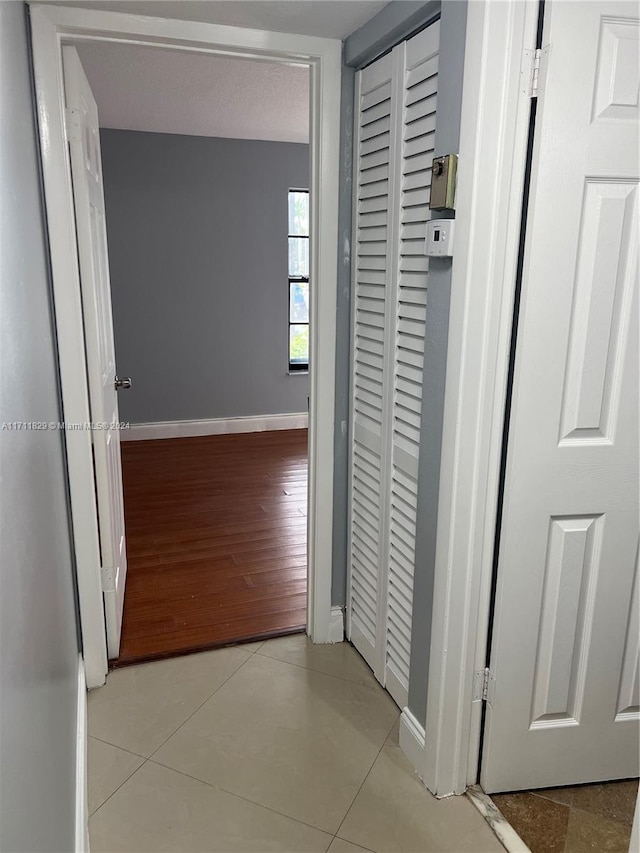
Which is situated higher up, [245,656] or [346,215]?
[346,215]

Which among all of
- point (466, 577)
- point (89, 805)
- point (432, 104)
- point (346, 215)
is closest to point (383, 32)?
point (432, 104)

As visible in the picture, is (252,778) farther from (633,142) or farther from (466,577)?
(633,142)

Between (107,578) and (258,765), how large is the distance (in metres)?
0.80

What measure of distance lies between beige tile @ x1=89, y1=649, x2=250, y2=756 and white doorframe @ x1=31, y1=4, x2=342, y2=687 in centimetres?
10

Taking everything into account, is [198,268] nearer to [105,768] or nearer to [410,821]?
[105,768]

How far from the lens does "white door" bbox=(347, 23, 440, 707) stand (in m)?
1.78

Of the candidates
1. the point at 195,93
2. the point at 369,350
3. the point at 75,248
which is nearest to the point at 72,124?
the point at 75,248

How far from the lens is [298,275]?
5465mm

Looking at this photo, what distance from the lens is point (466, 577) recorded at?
5.42 feet

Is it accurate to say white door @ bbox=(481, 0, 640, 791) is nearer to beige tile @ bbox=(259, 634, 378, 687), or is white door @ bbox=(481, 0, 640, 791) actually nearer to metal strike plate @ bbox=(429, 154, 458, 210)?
metal strike plate @ bbox=(429, 154, 458, 210)

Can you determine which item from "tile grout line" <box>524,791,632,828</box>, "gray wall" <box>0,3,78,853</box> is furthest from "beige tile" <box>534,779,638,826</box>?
"gray wall" <box>0,3,78,853</box>

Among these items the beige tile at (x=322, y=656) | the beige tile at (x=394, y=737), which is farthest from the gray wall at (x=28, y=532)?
the beige tile at (x=394, y=737)

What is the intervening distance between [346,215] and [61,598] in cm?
142

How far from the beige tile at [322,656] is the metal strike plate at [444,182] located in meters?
1.54
